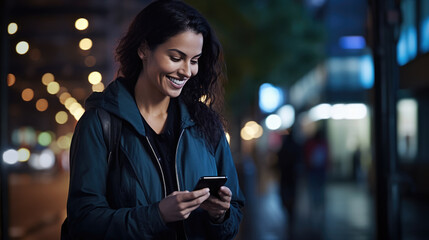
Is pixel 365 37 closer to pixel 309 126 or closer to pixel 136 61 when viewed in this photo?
pixel 136 61

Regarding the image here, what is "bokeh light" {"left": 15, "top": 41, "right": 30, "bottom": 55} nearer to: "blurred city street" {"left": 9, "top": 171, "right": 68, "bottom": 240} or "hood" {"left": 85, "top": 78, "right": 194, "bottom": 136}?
"blurred city street" {"left": 9, "top": 171, "right": 68, "bottom": 240}

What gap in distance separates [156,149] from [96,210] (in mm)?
406

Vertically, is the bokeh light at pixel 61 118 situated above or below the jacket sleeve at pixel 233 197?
above

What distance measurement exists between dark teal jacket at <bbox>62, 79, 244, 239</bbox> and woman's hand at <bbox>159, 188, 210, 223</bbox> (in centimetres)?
5

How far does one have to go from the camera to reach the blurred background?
19.2ft

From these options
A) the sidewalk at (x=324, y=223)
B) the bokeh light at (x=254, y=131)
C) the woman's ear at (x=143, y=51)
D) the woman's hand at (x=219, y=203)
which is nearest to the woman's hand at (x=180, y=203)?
the woman's hand at (x=219, y=203)

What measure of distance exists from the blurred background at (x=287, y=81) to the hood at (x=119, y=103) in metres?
0.61

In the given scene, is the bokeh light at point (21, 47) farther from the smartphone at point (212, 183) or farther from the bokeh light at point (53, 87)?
the bokeh light at point (53, 87)

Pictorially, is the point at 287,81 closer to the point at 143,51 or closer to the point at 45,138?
the point at 45,138

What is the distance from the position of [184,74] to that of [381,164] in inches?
146

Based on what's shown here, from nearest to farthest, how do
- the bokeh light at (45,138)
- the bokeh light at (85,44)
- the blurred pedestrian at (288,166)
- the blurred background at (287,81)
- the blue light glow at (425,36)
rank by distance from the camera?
the blurred background at (287,81), the blurred pedestrian at (288,166), the bokeh light at (85,44), the blue light glow at (425,36), the bokeh light at (45,138)

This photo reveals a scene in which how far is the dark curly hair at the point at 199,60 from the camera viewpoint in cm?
253

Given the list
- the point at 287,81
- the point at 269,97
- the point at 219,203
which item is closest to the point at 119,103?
the point at 219,203

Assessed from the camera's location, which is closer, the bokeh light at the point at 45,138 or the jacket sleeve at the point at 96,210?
the jacket sleeve at the point at 96,210
